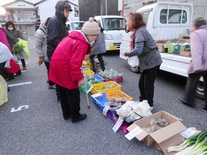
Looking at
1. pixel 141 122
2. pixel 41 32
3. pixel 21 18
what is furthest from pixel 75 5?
pixel 141 122

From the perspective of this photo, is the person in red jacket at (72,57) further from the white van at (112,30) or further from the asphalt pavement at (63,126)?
the white van at (112,30)

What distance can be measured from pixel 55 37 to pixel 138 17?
1435mm

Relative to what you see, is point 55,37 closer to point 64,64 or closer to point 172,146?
point 64,64

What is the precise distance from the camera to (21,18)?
98.0ft

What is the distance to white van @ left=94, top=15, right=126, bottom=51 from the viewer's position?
7137 mm

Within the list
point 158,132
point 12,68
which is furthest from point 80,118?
point 12,68

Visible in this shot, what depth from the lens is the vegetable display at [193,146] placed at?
1.68m

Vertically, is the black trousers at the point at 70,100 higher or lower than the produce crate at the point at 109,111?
higher

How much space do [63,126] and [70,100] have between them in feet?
1.57

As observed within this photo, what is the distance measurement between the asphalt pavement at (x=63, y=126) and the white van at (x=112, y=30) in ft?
12.0

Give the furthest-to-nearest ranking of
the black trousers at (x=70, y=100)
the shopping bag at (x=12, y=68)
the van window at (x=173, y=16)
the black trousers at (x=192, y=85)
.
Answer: the shopping bag at (x=12, y=68) < the van window at (x=173, y=16) < the black trousers at (x=192, y=85) < the black trousers at (x=70, y=100)

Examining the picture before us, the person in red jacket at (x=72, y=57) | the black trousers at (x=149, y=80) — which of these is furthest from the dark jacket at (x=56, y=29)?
the black trousers at (x=149, y=80)

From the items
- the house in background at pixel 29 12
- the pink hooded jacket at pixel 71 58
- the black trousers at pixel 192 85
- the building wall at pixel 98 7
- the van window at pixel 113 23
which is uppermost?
the house in background at pixel 29 12

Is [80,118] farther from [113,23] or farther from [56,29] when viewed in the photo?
[113,23]
